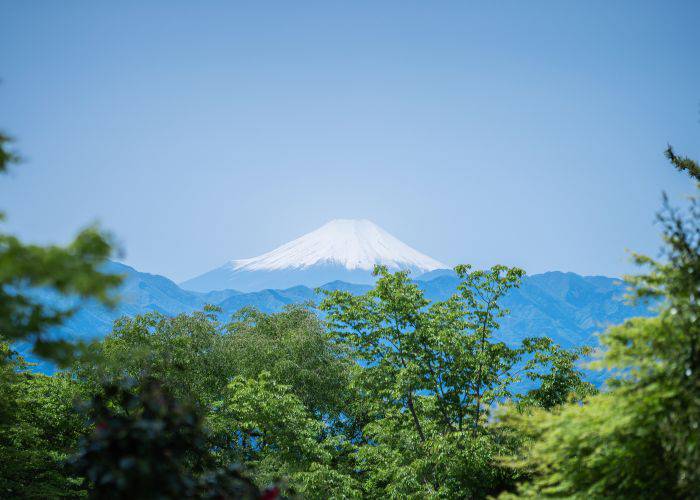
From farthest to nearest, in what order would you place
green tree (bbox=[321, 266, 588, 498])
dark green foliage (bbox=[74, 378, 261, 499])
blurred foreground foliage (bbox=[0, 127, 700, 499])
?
green tree (bbox=[321, 266, 588, 498]) < blurred foreground foliage (bbox=[0, 127, 700, 499]) < dark green foliage (bbox=[74, 378, 261, 499])

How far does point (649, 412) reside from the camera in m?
4.36

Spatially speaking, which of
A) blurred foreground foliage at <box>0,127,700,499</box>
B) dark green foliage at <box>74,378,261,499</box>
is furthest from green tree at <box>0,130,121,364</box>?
dark green foliage at <box>74,378,261,499</box>

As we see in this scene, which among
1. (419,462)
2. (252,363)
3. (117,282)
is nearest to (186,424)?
(117,282)

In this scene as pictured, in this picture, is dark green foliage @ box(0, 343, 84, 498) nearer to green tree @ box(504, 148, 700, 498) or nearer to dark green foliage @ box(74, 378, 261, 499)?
dark green foliage @ box(74, 378, 261, 499)

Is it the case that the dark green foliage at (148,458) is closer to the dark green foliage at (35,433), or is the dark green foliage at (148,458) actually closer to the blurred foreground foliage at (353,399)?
the blurred foreground foliage at (353,399)

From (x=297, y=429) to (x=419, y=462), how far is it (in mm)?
4657

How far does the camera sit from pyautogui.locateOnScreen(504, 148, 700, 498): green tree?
415cm

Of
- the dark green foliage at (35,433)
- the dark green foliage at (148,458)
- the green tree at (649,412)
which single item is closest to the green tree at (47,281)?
the dark green foliage at (148,458)

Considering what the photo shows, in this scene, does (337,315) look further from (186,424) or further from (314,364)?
(186,424)

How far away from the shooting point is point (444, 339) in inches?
493

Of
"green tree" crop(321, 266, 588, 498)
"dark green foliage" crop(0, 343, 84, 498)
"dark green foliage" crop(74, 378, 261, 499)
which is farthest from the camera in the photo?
"dark green foliage" crop(0, 343, 84, 498)

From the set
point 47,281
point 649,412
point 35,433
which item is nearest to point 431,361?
point 649,412

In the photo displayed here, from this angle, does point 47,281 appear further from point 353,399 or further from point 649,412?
point 353,399

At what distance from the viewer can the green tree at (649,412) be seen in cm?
415
